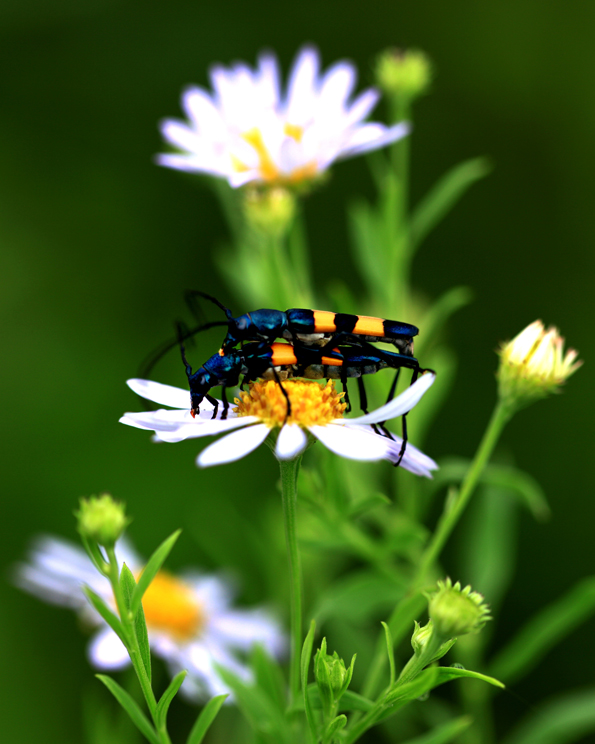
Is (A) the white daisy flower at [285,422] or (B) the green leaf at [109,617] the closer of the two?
(B) the green leaf at [109,617]

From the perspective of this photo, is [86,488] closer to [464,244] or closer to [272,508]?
[272,508]

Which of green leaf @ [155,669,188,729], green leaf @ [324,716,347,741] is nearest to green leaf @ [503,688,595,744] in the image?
green leaf @ [324,716,347,741]

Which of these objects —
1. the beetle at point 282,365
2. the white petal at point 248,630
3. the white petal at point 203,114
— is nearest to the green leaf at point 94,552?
the beetle at point 282,365

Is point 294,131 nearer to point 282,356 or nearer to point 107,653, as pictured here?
point 282,356

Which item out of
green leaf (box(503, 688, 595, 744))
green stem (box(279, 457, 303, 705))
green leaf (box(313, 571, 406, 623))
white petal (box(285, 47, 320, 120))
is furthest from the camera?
white petal (box(285, 47, 320, 120))

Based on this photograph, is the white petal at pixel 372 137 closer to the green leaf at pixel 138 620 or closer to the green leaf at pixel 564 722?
the green leaf at pixel 138 620

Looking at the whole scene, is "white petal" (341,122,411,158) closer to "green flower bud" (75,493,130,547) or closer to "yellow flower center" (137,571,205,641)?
"green flower bud" (75,493,130,547)

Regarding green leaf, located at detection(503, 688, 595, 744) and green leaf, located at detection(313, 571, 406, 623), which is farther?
green leaf, located at detection(503, 688, 595, 744)

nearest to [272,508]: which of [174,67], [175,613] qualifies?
[175,613]
